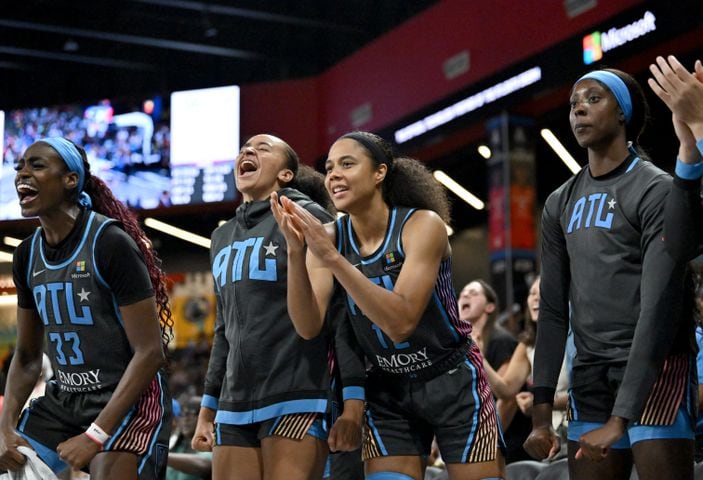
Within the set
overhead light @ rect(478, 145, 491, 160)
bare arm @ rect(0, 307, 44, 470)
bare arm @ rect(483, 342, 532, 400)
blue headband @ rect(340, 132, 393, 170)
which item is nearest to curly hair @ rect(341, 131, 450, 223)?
blue headband @ rect(340, 132, 393, 170)

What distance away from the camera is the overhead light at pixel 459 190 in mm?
13912

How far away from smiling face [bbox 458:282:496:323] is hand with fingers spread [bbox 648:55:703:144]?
370 centimetres

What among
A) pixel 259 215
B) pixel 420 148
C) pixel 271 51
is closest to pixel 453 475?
pixel 259 215

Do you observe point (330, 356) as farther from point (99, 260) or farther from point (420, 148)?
point (420, 148)

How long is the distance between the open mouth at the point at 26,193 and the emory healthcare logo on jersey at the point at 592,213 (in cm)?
202

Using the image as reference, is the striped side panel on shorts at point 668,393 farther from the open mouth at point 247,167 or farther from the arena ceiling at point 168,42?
the arena ceiling at point 168,42

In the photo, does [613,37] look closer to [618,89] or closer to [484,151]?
[484,151]

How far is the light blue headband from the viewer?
385 centimetres

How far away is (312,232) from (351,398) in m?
0.66

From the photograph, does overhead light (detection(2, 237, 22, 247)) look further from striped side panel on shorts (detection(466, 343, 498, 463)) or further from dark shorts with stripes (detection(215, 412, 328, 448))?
striped side panel on shorts (detection(466, 343, 498, 463))

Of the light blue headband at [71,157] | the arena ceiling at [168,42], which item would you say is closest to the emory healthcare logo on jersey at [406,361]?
the light blue headband at [71,157]

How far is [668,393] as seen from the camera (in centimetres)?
302

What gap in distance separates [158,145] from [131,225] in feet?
38.1

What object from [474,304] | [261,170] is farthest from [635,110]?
[474,304]
